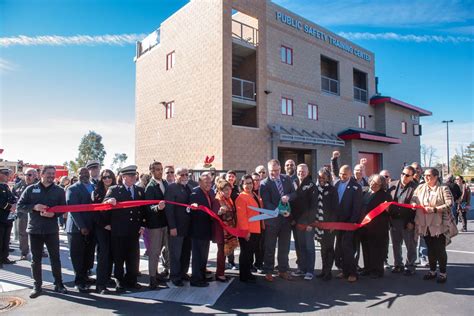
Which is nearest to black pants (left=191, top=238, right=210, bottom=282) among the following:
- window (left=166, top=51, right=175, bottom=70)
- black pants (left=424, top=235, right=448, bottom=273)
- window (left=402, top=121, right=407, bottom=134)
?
black pants (left=424, top=235, right=448, bottom=273)

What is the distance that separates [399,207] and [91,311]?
17.9ft

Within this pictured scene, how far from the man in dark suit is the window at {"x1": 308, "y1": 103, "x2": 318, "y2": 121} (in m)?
15.3

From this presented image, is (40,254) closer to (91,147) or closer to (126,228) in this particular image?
(126,228)

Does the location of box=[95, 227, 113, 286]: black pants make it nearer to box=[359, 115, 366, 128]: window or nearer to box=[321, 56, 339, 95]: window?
box=[321, 56, 339, 95]: window

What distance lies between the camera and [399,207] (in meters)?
6.27

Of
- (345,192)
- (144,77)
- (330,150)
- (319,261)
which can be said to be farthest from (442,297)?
(144,77)

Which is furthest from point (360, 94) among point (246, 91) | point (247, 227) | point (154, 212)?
point (154, 212)

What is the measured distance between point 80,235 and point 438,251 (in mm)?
6077

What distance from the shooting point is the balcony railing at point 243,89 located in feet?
58.4

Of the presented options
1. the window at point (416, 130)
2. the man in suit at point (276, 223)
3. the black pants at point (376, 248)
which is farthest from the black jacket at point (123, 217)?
the window at point (416, 130)

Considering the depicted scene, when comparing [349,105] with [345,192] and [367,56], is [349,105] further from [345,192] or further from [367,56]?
[345,192]

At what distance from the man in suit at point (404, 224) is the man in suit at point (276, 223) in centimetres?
198

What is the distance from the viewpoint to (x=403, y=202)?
6.47 meters

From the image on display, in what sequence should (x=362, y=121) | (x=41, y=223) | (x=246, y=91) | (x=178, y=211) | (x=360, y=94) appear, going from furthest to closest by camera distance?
(x=360, y=94), (x=362, y=121), (x=246, y=91), (x=178, y=211), (x=41, y=223)
